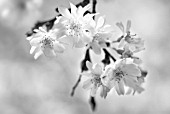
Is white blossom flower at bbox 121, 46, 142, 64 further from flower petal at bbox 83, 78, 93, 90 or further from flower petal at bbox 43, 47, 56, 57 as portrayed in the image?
flower petal at bbox 43, 47, 56, 57

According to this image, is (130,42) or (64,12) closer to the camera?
(64,12)

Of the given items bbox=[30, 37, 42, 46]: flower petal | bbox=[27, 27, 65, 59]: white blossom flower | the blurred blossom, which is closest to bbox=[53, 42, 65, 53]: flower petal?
bbox=[27, 27, 65, 59]: white blossom flower

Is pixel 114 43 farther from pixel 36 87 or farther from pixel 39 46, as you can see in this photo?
pixel 36 87

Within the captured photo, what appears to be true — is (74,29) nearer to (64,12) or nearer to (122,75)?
(64,12)

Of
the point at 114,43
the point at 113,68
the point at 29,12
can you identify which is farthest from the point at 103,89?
the point at 29,12

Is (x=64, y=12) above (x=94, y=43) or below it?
above

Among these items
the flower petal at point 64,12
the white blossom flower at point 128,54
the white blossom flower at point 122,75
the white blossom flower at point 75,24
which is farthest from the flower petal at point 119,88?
the flower petal at point 64,12

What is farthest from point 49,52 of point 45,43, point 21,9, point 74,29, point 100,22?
point 21,9
